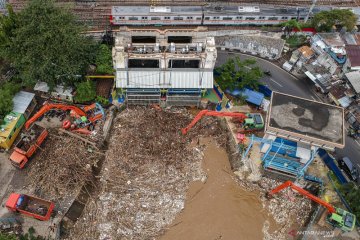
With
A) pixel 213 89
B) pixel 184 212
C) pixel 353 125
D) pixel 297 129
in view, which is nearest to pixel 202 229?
pixel 184 212

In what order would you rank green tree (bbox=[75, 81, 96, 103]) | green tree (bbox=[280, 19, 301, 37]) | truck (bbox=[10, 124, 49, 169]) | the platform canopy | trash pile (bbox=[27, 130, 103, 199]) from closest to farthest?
the platform canopy
trash pile (bbox=[27, 130, 103, 199])
truck (bbox=[10, 124, 49, 169])
green tree (bbox=[75, 81, 96, 103])
green tree (bbox=[280, 19, 301, 37])

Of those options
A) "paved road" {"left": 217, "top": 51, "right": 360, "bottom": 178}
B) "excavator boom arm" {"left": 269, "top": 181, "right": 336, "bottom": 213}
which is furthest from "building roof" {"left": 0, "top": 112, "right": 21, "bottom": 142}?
"excavator boom arm" {"left": 269, "top": 181, "right": 336, "bottom": 213}

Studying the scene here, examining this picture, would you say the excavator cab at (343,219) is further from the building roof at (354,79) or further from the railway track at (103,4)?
the railway track at (103,4)

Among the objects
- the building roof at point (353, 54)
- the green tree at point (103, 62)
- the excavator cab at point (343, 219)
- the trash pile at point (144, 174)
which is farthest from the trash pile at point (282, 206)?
the green tree at point (103, 62)

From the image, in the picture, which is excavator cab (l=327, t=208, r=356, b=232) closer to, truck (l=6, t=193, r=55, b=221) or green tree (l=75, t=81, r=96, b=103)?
truck (l=6, t=193, r=55, b=221)

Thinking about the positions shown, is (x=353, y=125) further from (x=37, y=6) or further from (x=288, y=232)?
(x=37, y=6)

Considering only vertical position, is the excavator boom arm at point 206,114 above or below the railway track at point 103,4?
below
